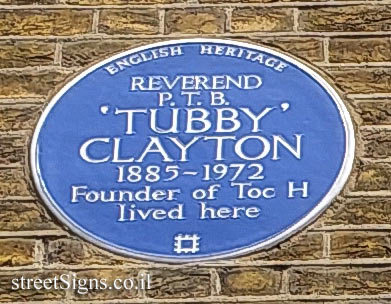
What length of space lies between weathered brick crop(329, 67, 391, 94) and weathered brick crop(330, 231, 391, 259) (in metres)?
0.56

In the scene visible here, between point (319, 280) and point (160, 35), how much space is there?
1.10 metres

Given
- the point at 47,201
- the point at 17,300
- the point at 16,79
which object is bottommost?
the point at 17,300

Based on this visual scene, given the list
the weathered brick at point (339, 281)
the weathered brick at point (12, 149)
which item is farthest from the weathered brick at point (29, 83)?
the weathered brick at point (339, 281)

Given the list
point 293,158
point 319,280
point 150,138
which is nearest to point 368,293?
point 319,280

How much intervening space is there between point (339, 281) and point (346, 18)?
3.51 ft

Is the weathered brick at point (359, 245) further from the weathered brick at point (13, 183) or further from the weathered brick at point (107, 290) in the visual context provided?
the weathered brick at point (13, 183)

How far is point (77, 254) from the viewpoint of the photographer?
14.4 feet

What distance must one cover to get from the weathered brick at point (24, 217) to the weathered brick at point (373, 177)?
3.02 feet

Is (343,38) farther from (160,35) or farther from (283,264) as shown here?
(283,264)

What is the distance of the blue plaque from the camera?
4.41 metres

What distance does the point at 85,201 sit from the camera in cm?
449

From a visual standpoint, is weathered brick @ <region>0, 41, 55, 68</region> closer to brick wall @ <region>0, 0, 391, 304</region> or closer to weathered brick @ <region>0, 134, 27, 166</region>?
brick wall @ <region>0, 0, 391, 304</region>

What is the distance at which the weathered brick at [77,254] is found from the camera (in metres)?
4.36

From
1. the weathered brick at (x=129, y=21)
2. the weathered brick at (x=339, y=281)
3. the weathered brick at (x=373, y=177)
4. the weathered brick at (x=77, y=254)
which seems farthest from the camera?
the weathered brick at (x=129, y=21)
